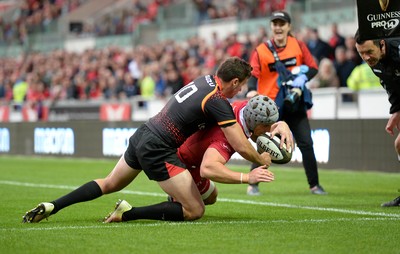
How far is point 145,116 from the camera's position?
23.2 meters

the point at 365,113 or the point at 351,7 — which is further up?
the point at 351,7

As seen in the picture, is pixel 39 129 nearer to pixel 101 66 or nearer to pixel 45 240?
pixel 101 66

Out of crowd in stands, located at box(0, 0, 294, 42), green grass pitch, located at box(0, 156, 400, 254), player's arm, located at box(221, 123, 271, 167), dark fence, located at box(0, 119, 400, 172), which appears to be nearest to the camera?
green grass pitch, located at box(0, 156, 400, 254)

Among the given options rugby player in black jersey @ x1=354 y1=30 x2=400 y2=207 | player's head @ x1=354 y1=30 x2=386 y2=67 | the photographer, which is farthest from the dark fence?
player's head @ x1=354 y1=30 x2=386 y2=67

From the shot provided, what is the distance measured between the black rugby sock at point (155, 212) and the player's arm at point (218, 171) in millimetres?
518

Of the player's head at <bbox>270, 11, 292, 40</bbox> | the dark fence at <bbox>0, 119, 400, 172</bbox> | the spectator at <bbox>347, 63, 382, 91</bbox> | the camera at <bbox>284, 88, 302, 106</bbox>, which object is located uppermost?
the player's head at <bbox>270, 11, 292, 40</bbox>

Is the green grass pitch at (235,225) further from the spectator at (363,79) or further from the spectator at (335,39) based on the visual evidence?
the spectator at (335,39)

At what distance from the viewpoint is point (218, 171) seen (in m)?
9.03

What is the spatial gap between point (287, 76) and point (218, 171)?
432 cm

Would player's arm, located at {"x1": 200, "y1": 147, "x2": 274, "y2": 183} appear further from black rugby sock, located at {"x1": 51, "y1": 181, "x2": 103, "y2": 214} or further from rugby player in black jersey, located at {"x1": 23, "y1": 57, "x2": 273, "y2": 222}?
black rugby sock, located at {"x1": 51, "y1": 181, "x2": 103, "y2": 214}

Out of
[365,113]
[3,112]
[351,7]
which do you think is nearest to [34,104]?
[3,112]

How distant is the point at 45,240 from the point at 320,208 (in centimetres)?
399

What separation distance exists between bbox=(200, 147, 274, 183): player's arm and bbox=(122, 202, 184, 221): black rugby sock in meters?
0.52

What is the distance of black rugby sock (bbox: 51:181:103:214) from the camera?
31.3ft
